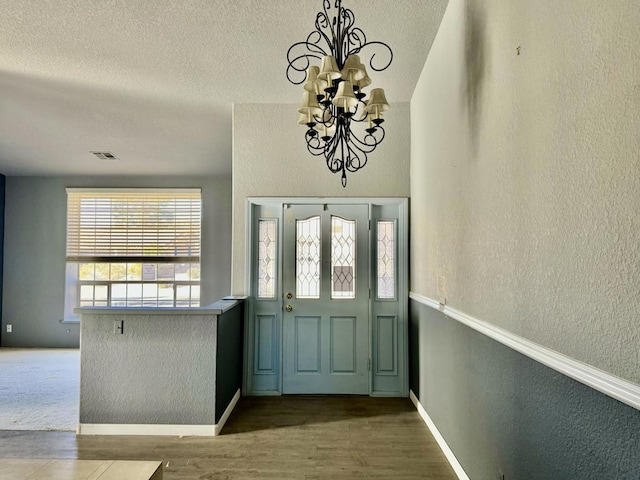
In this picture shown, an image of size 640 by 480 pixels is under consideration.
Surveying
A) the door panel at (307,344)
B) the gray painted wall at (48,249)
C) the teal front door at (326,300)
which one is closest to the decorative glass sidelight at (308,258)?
the teal front door at (326,300)

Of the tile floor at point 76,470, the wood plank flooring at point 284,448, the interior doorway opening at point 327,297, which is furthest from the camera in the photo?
the interior doorway opening at point 327,297

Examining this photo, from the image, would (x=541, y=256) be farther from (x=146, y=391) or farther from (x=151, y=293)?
(x=151, y=293)

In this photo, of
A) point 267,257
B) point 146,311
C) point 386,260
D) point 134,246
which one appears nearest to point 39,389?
point 146,311

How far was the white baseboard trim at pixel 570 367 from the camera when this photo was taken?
1.04 m

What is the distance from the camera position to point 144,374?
120 inches

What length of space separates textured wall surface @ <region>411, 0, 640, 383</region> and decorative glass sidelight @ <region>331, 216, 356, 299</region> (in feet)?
5.18

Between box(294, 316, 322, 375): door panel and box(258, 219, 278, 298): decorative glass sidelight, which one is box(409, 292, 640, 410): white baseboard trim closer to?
box(294, 316, 322, 375): door panel

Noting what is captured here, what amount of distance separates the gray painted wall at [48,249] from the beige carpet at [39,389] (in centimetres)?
39

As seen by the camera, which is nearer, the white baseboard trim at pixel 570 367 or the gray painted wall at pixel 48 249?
the white baseboard trim at pixel 570 367

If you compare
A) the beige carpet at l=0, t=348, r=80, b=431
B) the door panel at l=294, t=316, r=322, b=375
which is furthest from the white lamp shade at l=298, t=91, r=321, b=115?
the beige carpet at l=0, t=348, r=80, b=431

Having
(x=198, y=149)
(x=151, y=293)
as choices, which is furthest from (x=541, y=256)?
(x=151, y=293)

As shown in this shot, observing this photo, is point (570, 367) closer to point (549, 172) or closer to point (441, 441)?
point (549, 172)

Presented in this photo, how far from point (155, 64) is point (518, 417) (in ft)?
11.4

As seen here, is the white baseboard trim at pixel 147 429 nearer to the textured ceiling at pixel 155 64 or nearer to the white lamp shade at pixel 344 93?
the white lamp shade at pixel 344 93
